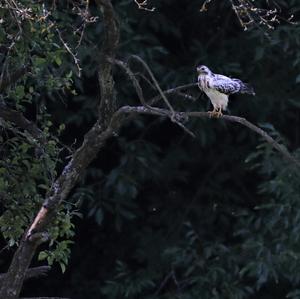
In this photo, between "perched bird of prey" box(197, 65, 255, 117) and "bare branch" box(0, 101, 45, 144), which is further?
"perched bird of prey" box(197, 65, 255, 117)

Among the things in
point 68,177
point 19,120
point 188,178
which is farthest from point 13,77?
point 188,178

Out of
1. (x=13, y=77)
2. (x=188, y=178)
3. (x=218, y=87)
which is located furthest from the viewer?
(x=188, y=178)

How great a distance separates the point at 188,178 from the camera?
291 inches

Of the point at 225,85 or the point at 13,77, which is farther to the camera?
the point at 225,85

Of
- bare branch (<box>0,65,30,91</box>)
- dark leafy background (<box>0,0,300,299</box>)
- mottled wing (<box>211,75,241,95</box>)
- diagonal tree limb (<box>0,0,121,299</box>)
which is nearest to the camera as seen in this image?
diagonal tree limb (<box>0,0,121,299</box>)

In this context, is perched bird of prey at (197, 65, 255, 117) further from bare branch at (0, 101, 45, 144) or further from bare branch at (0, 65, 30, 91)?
bare branch at (0, 65, 30, 91)

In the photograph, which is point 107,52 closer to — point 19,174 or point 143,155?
point 19,174

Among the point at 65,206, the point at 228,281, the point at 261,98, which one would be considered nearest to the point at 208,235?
the point at 228,281

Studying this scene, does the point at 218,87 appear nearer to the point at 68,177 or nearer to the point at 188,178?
the point at 68,177

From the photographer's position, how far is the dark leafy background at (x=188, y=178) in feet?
21.1

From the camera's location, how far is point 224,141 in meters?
7.27

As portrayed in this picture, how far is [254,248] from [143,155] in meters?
0.88

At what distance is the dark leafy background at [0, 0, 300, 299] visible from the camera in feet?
21.1

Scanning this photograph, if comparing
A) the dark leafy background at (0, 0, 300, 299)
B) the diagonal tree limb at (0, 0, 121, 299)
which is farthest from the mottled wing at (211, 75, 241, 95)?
the diagonal tree limb at (0, 0, 121, 299)
